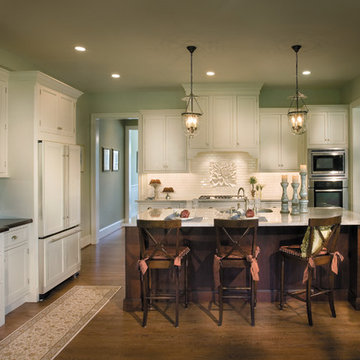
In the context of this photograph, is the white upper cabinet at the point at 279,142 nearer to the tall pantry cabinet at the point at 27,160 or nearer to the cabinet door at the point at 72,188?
the cabinet door at the point at 72,188

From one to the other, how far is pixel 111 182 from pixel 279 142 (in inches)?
159

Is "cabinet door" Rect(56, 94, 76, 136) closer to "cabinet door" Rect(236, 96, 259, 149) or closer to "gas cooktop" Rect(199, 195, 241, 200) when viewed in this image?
"gas cooktop" Rect(199, 195, 241, 200)

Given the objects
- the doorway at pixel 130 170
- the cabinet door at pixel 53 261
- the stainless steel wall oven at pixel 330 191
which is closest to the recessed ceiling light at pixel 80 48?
the cabinet door at pixel 53 261

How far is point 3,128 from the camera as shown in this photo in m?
3.98

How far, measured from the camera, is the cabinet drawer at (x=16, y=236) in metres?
3.61

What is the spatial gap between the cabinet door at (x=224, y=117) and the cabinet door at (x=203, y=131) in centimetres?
12

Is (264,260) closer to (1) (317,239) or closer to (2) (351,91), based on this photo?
(1) (317,239)

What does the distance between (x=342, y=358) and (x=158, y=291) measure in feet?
6.04

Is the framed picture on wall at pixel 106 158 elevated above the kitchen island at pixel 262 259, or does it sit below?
above

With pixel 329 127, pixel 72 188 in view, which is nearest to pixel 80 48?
pixel 72 188

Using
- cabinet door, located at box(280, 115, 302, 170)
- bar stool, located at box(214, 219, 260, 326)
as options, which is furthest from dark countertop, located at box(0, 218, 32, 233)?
cabinet door, located at box(280, 115, 302, 170)

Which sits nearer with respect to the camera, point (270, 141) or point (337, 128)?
point (337, 128)

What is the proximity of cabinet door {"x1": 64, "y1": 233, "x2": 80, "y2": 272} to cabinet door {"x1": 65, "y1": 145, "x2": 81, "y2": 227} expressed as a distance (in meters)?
0.19

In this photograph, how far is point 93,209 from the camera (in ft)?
23.3
